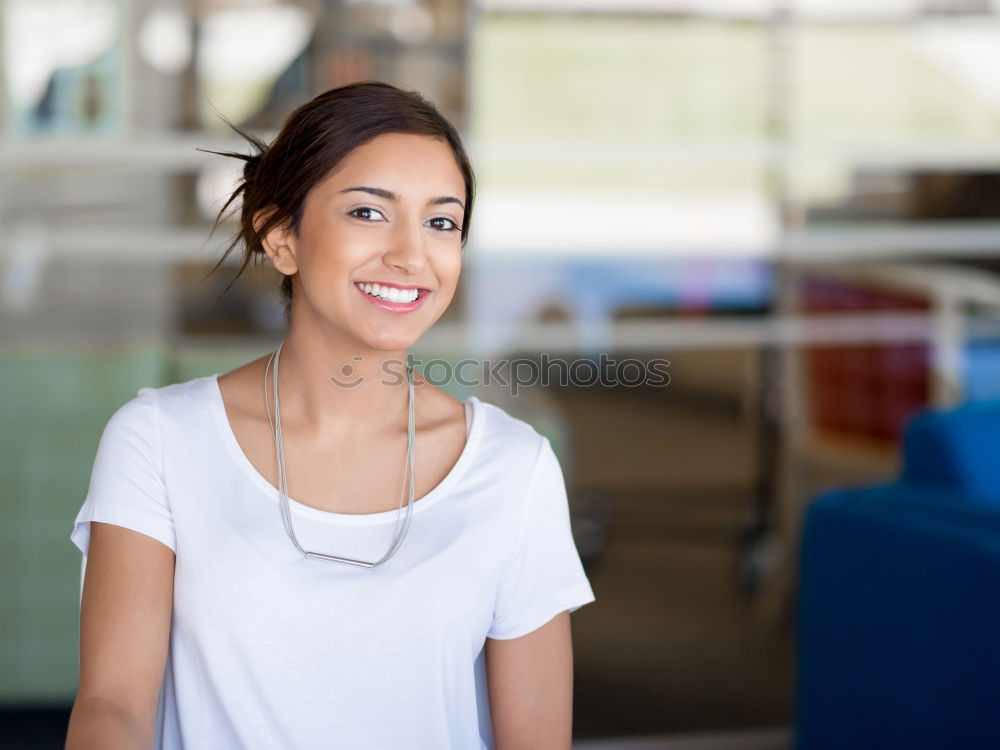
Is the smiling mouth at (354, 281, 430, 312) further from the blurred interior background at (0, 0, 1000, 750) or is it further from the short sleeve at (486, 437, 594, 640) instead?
the blurred interior background at (0, 0, 1000, 750)

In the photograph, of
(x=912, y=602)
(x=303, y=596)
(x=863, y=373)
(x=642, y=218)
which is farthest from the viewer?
(x=863, y=373)

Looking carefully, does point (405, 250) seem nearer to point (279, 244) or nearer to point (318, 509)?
point (279, 244)

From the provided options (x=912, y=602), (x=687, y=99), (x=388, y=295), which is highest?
(x=687, y=99)

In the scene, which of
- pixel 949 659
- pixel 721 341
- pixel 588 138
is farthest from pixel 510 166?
pixel 949 659

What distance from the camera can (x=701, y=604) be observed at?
3.36 m

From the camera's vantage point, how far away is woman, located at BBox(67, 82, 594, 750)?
3.73ft

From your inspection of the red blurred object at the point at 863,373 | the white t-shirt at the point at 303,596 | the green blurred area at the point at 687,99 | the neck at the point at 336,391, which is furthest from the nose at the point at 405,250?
the red blurred object at the point at 863,373

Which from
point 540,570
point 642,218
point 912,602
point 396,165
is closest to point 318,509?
point 540,570

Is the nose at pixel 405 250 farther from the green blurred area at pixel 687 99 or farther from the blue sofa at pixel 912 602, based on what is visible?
the green blurred area at pixel 687 99

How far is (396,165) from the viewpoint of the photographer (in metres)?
1.17

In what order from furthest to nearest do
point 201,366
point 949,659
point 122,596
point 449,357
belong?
point 449,357 → point 201,366 → point 949,659 → point 122,596

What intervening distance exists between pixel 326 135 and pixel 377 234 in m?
0.11

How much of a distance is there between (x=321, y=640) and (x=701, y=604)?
7.76 feet

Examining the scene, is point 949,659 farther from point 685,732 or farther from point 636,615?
point 636,615
